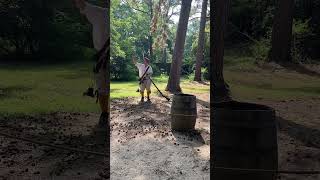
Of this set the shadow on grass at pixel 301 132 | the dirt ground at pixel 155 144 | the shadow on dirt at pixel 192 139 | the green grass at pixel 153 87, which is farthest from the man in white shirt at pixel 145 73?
the shadow on grass at pixel 301 132

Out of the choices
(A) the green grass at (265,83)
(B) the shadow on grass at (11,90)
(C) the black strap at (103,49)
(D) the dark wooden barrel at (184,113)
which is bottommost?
(D) the dark wooden barrel at (184,113)

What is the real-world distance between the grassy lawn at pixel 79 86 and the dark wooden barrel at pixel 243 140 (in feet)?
0.73

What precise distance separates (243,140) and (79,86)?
173 centimetres

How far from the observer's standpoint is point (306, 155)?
418 cm

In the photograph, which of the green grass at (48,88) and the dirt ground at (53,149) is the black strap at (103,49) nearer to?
the green grass at (48,88)

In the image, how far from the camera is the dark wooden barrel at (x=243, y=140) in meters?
3.96

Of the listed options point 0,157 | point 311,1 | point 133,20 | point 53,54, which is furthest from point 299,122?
point 0,157

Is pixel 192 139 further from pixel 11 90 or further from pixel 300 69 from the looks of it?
pixel 11 90

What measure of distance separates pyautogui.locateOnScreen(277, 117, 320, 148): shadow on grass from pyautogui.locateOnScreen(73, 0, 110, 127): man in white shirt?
1.75 meters

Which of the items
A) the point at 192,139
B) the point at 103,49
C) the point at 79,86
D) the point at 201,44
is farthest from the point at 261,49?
the point at 79,86

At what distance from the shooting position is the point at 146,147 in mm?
4199

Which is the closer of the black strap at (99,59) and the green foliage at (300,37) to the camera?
the green foliage at (300,37)

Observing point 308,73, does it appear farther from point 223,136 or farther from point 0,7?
point 0,7

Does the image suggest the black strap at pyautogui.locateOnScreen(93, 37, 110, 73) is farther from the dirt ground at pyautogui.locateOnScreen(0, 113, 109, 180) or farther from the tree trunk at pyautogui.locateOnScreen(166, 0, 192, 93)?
the tree trunk at pyautogui.locateOnScreen(166, 0, 192, 93)
